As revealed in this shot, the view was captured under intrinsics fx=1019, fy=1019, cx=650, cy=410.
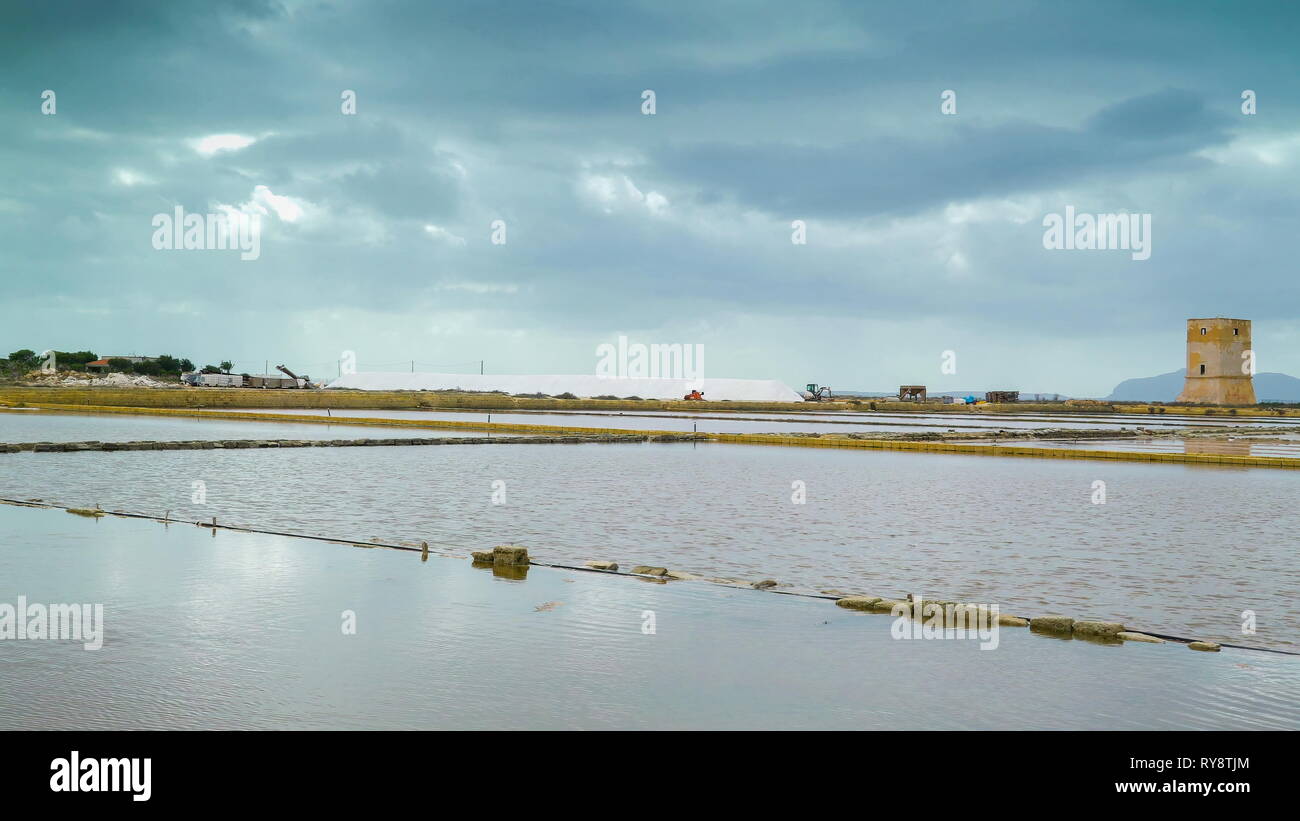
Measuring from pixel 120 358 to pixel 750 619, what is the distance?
14952 cm

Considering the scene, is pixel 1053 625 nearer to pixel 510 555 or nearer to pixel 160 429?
pixel 510 555

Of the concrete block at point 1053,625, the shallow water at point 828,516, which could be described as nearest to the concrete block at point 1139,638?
the concrete block at point 1053,625

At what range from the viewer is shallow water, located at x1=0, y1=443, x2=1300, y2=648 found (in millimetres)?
12164

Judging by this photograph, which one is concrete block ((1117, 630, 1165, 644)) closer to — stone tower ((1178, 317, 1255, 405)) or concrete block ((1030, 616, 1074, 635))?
concrete block ((1030, 616, 1074, 635))

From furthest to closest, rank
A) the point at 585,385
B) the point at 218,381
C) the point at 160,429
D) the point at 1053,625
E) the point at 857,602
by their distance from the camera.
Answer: the point at 585,385, the point at 218,381, the point at 160,429, the point at 857,602, the point at 1053,625

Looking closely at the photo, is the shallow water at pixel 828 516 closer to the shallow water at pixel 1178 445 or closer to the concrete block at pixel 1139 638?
the concrete block at pixel 1139 638

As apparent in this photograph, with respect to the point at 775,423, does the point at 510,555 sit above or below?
below

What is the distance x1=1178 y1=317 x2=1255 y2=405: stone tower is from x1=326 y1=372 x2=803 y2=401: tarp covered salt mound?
197 feet

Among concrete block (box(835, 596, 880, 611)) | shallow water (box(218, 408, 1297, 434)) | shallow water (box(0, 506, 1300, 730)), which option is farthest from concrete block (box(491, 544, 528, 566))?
shallow water (box(218, 408, 1297, 434))

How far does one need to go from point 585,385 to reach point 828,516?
14443 centimetres

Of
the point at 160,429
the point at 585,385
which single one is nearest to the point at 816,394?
the point at 585,385

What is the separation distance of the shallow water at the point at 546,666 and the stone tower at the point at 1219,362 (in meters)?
101

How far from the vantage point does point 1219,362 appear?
9844cm
